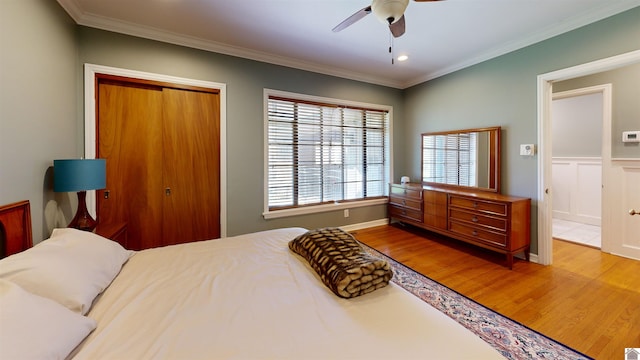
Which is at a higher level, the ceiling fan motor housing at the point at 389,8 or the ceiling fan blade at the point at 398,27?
the ceiling fan blade at the point at 398,27

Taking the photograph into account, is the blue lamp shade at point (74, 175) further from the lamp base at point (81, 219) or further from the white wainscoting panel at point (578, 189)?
the white wainscoting panel at point (578, 189)

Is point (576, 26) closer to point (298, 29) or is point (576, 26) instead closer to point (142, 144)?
point (298, 29)

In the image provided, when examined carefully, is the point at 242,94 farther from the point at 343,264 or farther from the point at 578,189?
the point at 578,189

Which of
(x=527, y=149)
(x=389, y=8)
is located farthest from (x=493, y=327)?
(x=389, y=8)

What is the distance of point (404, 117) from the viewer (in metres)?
4.77

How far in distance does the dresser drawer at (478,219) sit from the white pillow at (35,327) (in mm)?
3518

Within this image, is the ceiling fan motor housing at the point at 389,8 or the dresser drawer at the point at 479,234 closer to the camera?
the ceiling fan motor housing at the point at 389,8

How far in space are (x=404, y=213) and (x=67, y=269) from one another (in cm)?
403

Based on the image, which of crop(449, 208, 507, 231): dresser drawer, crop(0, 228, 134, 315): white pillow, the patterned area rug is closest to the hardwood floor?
the patterned area rug

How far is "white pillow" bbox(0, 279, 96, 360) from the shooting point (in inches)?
28.6

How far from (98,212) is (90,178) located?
0.90 m

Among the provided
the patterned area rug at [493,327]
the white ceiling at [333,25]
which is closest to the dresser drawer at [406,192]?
the patterned area rug at [493,327]

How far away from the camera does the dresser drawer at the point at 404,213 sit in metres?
3.99

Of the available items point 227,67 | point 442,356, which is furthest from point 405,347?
point 227,67
